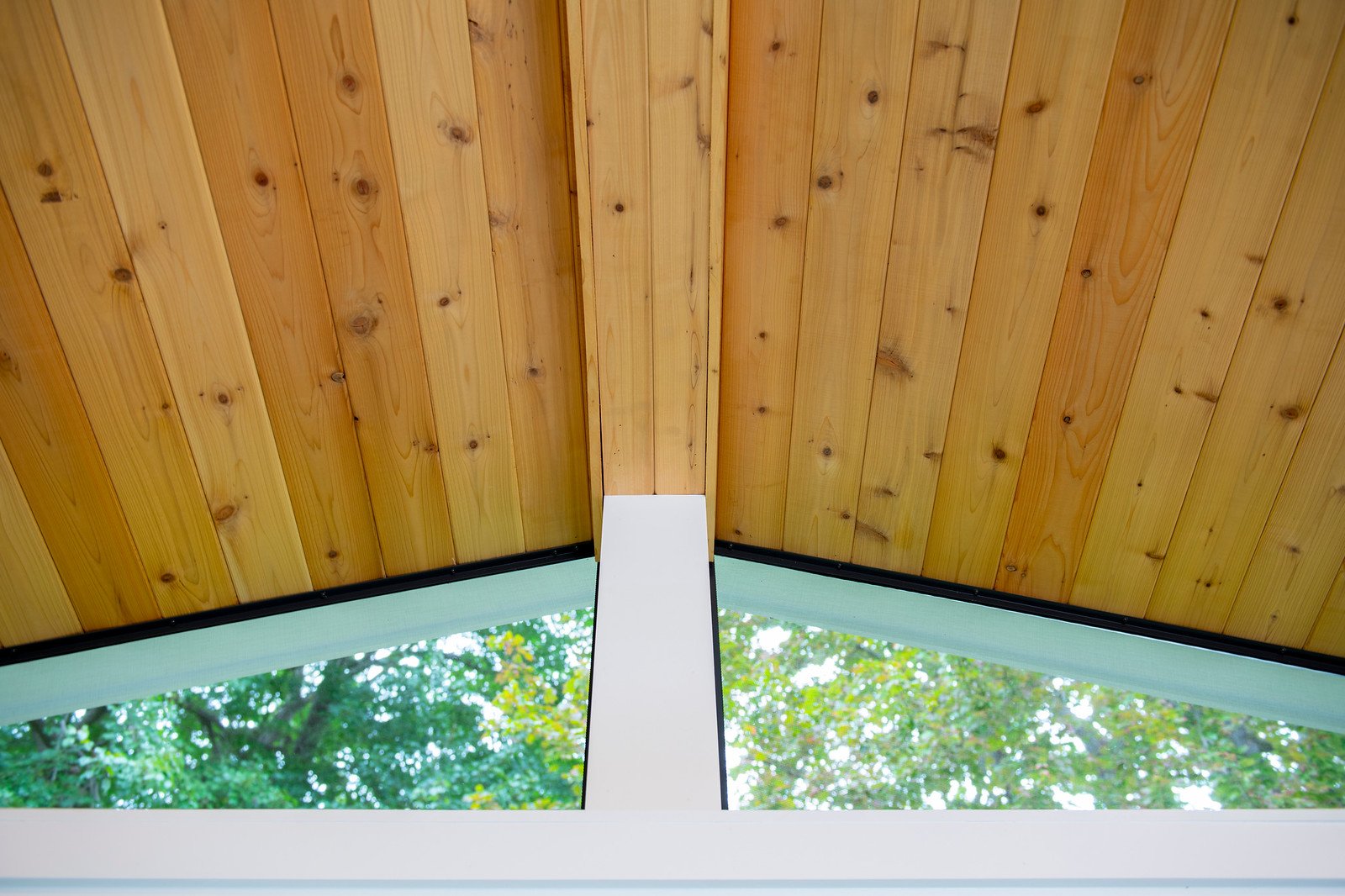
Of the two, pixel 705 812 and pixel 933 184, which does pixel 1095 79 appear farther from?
pixel 705 812

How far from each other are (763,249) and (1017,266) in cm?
46

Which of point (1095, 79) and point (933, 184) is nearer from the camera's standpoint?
point (1095, 79)

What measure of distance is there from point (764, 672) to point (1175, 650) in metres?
2.23

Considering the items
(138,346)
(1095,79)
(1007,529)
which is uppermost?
(1095,79)

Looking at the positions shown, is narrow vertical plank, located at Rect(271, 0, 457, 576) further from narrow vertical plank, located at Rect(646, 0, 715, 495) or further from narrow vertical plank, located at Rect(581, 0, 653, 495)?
narrow vertical plank, located at Rect(646, 0, 715, 495)

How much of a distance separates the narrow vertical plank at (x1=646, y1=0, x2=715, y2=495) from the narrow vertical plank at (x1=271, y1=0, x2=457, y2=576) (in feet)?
1.48

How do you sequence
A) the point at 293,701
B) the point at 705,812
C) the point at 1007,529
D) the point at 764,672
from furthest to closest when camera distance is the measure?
the point at 293,701
the point at 764,672
the point at 1007,529
the point at 705,812

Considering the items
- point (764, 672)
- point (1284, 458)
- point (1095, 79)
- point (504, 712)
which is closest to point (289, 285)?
point (1095, 79)

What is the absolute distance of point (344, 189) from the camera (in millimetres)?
1581

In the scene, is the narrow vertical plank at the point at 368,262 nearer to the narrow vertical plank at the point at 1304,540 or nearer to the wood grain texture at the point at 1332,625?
the narrow vertical plank at the point at 1304,540

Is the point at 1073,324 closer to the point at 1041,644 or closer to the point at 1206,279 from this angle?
the point at 1206,279

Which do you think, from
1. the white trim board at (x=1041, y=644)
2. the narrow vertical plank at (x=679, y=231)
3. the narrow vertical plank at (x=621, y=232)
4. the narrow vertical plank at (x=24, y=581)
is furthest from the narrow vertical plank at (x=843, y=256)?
the narrow vertical plank at (x=24, y=581)

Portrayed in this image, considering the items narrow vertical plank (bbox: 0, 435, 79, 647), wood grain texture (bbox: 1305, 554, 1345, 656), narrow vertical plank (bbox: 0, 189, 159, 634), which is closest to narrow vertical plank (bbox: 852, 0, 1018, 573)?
wood grain texture (bbox: 1305, 554, 1345, 656)

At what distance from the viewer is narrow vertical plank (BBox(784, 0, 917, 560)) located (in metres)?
1.52
